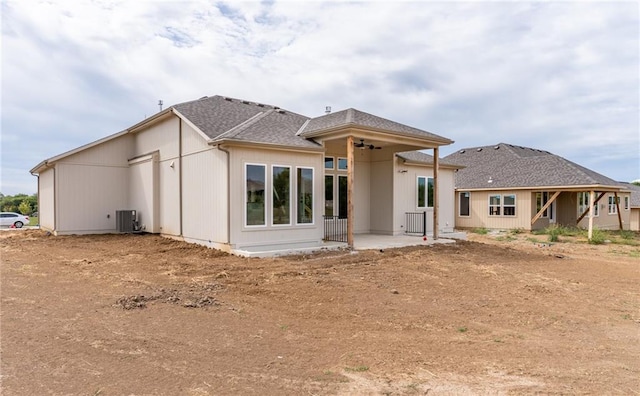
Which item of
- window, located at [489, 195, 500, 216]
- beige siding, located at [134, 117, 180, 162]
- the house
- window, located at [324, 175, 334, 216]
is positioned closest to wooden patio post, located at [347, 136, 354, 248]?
the house

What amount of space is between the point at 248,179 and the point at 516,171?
1898 centimetres

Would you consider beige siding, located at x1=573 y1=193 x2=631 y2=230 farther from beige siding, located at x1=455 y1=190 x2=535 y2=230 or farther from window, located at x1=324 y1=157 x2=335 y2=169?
window, located at x1=324 y1=157 x2=335 y2=169

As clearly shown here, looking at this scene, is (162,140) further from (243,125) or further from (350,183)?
(350,183)

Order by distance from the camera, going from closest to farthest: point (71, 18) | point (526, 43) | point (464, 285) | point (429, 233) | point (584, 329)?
point (584, 329) < point (464, 285) < point (71, 18) < point (526, 43) < point (429, 233)

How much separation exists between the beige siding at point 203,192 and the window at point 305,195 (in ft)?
7.26

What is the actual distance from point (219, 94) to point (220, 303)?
41.2 ft

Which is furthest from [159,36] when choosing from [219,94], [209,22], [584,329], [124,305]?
[584,329]

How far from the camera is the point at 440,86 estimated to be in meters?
16.5

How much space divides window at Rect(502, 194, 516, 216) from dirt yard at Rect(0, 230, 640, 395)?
41.2ft

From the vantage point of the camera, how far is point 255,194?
10.9 metres

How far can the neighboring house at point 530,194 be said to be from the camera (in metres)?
20.9

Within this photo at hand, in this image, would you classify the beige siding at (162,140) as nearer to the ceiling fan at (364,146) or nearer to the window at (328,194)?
the window at (328,194)

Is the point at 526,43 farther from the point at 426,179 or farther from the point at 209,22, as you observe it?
the point at 209,22

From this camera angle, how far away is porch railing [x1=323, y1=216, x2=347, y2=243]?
526 inches
